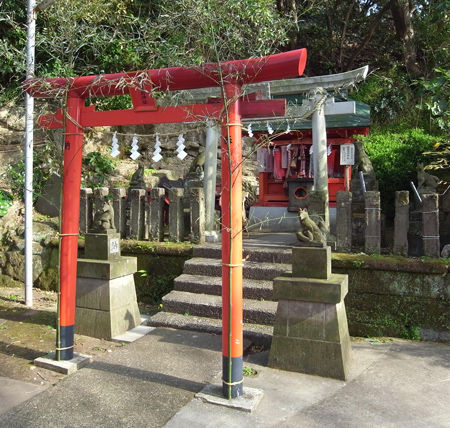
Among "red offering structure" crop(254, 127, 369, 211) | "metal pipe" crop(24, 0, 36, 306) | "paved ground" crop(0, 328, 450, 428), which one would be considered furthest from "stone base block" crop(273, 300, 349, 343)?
"red offering structure" crop(254, 127, 369, 211)

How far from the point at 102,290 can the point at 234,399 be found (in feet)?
8.77

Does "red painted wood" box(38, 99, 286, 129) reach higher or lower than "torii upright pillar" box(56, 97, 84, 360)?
higher

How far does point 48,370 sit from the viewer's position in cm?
432

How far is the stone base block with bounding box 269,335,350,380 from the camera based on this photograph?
4.17 metres

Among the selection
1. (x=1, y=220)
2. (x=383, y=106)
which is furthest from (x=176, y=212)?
(x=383, y=106)

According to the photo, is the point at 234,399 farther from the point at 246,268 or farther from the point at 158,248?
the point at 158,248

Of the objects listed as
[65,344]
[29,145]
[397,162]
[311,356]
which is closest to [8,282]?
[29,145]

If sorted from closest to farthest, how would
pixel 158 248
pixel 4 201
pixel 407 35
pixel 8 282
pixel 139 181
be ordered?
pixel 158 248 → pixel 8 282 → pixel 139 181 → pixel 4 201 → pixel 407 35

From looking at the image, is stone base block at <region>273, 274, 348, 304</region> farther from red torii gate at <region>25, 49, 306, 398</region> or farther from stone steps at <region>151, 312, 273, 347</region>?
stone steps at <region>151, 312, 273, 347</region>

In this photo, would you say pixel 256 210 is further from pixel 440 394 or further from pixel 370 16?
pixel 370 16

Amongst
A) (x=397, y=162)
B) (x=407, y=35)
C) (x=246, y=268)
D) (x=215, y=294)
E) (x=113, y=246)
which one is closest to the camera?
(x=113, y=246)

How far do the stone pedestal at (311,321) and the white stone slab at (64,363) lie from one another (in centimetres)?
215

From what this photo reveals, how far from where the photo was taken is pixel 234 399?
3604 millimetres

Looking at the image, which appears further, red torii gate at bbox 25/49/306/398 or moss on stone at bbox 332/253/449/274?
moss on stone at bbox 332/253/449/274
